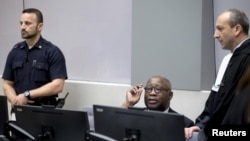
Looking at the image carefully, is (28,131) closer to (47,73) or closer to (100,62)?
(47,73)

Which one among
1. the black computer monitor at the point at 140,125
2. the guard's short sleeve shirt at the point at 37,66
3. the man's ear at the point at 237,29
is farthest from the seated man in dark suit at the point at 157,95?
the black computer monitor at the point at 140,125

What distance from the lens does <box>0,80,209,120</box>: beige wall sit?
10.3 ft

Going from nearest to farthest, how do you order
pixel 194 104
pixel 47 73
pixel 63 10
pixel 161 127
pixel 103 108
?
pixel 161 127 < pixel 103 108 < pixel 194 104 < pixel 47 73 < pixel 63 10

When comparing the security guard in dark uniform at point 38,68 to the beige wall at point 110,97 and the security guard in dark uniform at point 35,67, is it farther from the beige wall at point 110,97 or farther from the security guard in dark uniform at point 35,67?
the beige wall at point 110,97

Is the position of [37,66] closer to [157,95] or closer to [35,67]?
[35,67]

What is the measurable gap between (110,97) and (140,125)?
6.99 ft

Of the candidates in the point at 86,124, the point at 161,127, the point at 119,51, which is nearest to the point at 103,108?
the point at 86,124

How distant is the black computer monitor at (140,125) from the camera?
5.00 ft

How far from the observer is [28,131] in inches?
75.1

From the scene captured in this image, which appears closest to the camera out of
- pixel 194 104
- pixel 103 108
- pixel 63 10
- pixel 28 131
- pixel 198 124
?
pixel 103 108

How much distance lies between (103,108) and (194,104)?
154 centimetres

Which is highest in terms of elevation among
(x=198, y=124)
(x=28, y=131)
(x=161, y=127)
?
(x=161, y=127)

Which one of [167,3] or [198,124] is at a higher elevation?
[167,3]

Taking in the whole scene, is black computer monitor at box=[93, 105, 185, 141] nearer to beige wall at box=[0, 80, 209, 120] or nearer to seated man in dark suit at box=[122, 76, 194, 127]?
seated man in dark suit at box=[122, 76, 194, 127]
